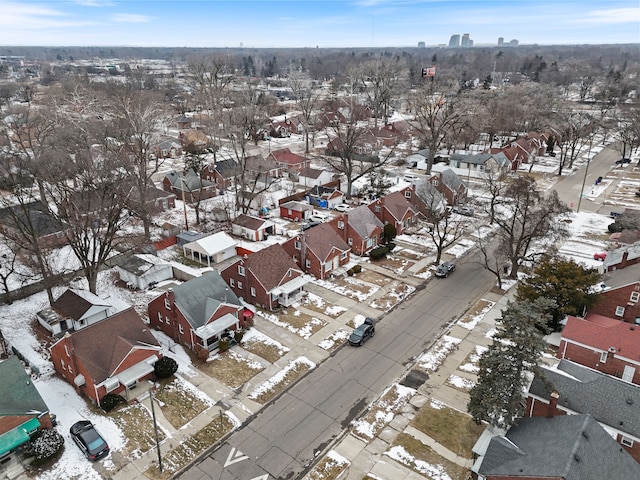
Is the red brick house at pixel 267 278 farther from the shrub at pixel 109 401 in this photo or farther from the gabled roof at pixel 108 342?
the shrub at pixel 109 401

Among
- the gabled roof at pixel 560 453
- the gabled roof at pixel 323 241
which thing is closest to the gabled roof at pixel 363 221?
the gabled roof at pixel 323 241

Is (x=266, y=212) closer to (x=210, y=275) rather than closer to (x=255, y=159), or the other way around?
(x=255, y=159)

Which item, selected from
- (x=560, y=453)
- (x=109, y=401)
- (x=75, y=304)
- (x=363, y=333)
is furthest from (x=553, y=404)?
(x=75, y=304)

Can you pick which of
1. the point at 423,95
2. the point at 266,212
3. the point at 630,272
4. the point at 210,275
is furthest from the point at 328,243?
the point at 423,95

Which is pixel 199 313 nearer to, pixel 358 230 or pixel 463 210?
pixel 358 230

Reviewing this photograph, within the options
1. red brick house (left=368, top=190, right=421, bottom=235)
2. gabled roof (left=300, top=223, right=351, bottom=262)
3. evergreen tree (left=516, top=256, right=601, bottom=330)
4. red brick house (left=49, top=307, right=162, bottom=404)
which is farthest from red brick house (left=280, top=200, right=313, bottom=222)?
red brick house (left=49, top=307, right=162, bottom=404)

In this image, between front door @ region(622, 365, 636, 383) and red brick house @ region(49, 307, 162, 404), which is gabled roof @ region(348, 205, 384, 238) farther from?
front door @ region(622, 365, 636, 383)
